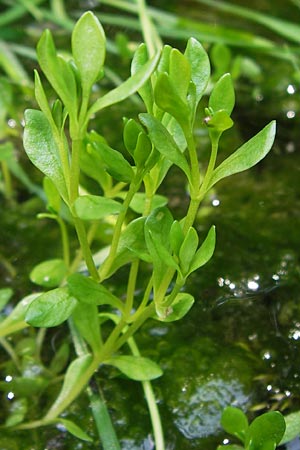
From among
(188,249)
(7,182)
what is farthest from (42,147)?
(7,182)

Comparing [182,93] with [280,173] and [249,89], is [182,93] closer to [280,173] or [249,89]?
[280,173]

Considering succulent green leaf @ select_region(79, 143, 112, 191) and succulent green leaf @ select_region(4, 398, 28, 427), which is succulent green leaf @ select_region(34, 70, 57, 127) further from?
succulent green leaf @ select_region(4, 398, 28, 427)

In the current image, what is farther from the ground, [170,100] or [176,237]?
[170,100]

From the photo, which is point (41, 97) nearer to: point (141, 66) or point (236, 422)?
point (141, 66)

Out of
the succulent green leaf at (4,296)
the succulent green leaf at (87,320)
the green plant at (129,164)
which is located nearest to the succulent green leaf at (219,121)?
the green plant at (129,164)

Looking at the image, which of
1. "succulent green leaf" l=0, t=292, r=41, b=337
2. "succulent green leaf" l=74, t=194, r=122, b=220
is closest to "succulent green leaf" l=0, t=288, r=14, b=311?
"succulent green leaf" l=0, t=292, r=41, b=337

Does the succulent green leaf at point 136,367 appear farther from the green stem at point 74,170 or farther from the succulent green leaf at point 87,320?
the green stem at point 74,170
